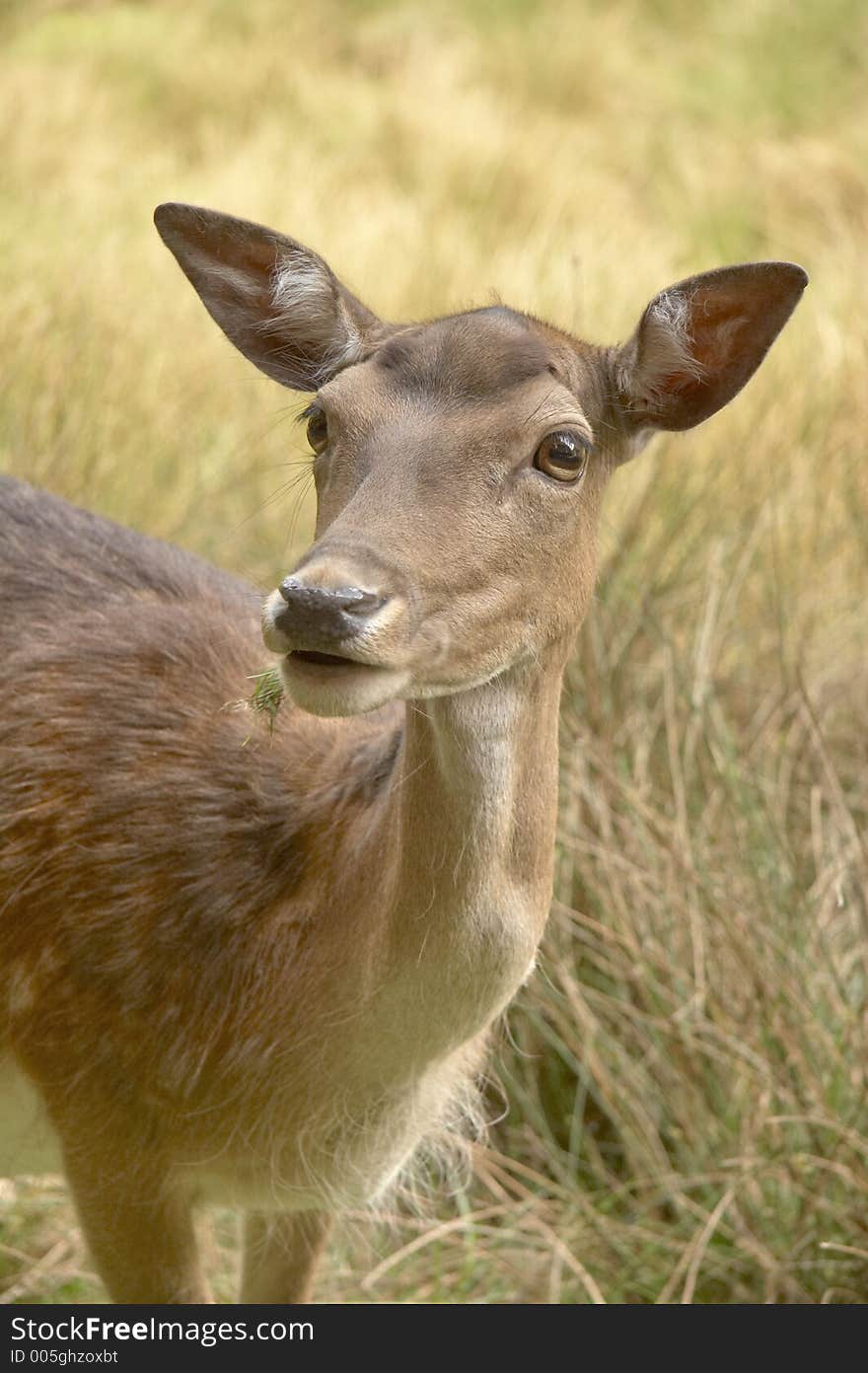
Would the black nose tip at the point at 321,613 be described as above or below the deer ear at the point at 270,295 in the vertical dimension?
below

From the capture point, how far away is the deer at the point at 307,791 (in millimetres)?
2934

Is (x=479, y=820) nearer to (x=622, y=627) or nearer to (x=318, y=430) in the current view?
(x=318, y=430)

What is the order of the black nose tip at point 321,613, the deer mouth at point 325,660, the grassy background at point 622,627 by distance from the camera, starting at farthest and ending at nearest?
the grassy background at point 622,627
the deer mouth at point 325,660
the black nose tip at point 321,613

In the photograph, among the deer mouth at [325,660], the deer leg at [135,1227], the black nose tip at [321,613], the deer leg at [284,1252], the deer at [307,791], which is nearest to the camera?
the black nose tip at [321,613]

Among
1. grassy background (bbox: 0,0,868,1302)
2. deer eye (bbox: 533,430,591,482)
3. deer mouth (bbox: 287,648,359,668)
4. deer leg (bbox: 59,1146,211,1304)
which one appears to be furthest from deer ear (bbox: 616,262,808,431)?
deer leg (bbox: 59,1146,211,1304)

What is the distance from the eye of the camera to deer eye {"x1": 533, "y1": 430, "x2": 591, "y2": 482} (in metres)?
2.95

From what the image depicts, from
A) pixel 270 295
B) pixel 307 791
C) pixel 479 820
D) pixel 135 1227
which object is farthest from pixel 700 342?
pixel 135 1227

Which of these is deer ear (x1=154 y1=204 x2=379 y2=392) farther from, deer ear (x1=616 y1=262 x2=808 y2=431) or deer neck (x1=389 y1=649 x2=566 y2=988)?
deer neck (x1=389 y1=649 x2=566 y2=988)

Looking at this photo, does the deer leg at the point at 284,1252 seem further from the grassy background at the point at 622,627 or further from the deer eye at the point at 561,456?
the deer eye at the point at 561,456

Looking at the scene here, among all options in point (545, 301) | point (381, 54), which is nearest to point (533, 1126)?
point (545, 301)

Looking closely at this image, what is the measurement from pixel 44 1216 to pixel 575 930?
1528 millimetres

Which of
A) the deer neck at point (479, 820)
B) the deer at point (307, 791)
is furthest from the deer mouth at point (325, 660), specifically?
the deer neck at point (479, 820)

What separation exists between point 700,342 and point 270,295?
0.80 m

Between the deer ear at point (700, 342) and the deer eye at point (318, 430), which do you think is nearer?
A: the deer eye at point (318, 430)
